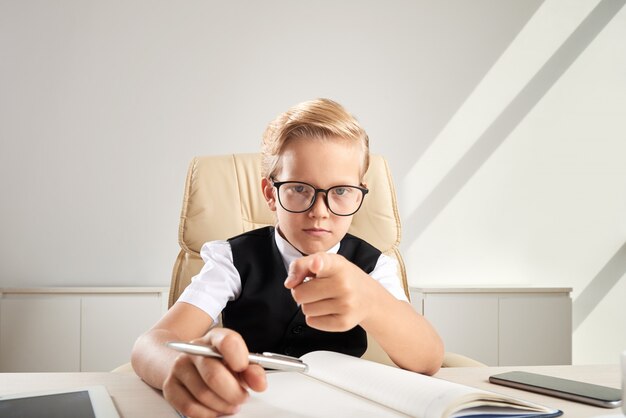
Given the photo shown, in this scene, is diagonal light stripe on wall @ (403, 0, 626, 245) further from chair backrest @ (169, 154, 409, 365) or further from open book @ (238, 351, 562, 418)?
open book @ (238, 351, 562, 418)

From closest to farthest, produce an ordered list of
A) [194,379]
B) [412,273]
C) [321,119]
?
[194,379] → [321,119] → [412,273]

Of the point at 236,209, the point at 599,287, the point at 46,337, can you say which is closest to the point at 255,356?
the point at 236,209

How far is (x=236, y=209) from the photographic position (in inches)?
61.2

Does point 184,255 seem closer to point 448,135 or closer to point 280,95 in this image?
point 280,95

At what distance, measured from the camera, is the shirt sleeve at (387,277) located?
1.22 meters

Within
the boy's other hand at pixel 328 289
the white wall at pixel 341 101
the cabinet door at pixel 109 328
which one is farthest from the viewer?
the white wall at pixel 341 101

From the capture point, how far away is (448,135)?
3248 mm

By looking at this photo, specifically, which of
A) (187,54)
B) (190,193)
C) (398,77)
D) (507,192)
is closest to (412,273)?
(507,192)

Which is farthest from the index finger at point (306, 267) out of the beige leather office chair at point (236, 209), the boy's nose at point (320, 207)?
the beige leather office chair at point (236, 209)

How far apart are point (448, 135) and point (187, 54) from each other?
144 cm

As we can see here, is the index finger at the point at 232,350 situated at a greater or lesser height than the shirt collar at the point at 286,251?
lesser

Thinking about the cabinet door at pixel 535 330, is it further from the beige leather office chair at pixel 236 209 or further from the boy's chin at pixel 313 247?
the boy's chin at pixel 313 247

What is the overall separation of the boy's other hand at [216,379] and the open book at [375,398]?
0.05 metres

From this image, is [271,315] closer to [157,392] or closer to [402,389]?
[157,392]
